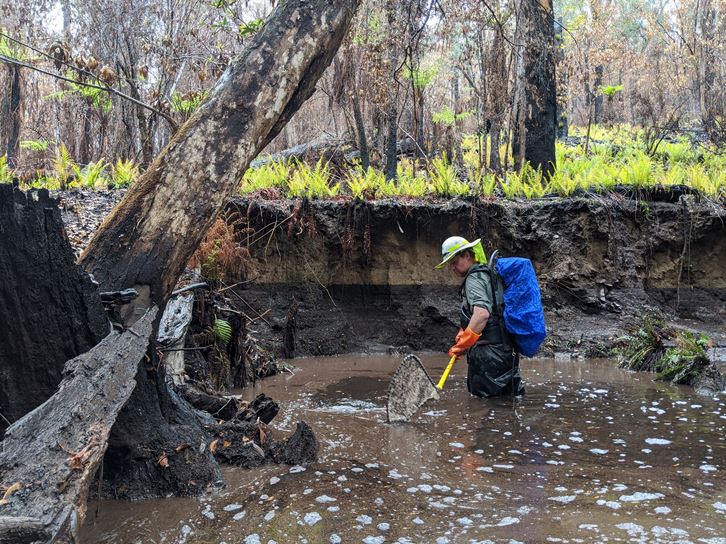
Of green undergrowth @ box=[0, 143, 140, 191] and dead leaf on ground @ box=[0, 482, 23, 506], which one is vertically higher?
green undergrowth @ box=[0, 143, 140, 191]

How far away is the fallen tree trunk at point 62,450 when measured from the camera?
212 cm

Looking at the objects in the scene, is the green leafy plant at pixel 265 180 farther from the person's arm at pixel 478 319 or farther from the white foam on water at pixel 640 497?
the white foam on water at pixel 640 497

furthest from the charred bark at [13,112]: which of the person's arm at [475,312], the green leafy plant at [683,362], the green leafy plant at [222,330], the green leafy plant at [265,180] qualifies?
the green leafy plant at [683,362]

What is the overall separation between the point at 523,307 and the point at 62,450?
5.01 m

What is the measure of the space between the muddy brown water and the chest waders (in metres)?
0.26

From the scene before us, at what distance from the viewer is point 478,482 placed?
405cm

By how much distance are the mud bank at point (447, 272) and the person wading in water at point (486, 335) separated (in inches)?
144

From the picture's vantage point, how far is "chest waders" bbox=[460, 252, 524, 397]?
6.66 m

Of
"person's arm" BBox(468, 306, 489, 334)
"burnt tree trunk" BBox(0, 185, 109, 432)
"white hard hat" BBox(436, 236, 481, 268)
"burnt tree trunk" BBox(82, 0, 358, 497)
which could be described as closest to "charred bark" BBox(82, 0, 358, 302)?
"burnt tree trunk" BBox(82, 0, 358, 497)

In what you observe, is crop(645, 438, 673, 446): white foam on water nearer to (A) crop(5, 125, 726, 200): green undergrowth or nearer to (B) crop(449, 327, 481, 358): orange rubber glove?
(B) crop(449, 327, 481, 358): orange rubber glove

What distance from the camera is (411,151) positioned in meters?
16.4

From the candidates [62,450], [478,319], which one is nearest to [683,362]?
[478,319]

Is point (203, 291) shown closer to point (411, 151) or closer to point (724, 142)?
point (411, 151)

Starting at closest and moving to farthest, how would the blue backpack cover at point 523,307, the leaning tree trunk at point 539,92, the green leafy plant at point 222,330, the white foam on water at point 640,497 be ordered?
the white foam on water at point 640,497
the blue backpack cover at point 523,307
the green leafy plant at point 222,330
the leaning tree trunk at point 539,92
